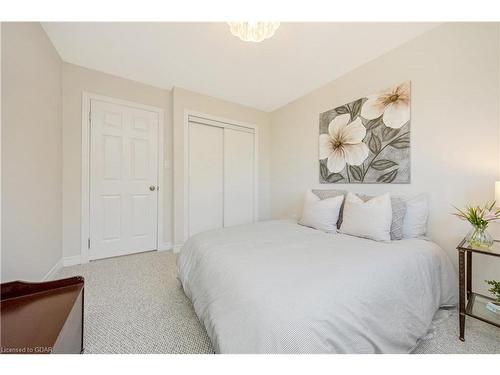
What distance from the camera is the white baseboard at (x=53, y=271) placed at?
1.86 m

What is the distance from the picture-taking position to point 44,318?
0.84 metres

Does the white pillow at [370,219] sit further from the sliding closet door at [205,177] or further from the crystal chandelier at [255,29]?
the sliding closet door at [205,177]

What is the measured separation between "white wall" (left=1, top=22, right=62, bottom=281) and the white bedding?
1156 millimetres

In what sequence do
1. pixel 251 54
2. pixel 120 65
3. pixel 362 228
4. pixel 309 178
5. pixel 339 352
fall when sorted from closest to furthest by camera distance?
pixel 339 352 < pixel 362 228 < pixel 251 54 < pixel 120 65 < pixel 309 178

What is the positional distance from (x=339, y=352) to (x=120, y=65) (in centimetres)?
305

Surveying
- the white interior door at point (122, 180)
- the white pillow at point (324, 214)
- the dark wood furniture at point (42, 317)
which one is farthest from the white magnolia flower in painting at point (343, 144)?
the dark wood furniture at point (42, 317)

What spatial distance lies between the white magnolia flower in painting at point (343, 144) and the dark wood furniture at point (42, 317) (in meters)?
2.52

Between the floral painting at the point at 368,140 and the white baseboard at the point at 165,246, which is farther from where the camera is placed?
the white baseboard at the point at 165,246

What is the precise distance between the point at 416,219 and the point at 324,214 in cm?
72

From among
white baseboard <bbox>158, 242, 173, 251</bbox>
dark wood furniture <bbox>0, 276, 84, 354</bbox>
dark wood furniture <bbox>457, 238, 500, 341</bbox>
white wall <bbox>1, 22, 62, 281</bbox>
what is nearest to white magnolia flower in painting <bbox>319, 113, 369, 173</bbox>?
dark wood furniture <bbox>457, 238, 500, 341</bbox>

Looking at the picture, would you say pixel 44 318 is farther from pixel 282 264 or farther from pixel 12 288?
pixel 282 264

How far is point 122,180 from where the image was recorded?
8.41ft
